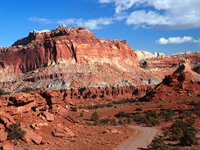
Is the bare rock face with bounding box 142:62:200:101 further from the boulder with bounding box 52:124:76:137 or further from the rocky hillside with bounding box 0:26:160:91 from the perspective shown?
the rocky hillside with bounding box 0:26:160:91

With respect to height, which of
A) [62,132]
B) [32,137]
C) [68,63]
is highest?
[68,63]

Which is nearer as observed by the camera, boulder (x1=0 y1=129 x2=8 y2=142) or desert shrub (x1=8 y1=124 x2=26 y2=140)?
boulder (x1=0 y1=129 x2=8 y2=142)

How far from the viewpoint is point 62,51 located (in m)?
139

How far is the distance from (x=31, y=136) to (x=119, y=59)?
424 feet

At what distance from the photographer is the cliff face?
140375mm

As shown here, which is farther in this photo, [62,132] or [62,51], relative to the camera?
[62,51]

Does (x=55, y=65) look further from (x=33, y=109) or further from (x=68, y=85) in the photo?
(x=33, y=109)

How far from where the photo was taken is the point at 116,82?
131000 mm

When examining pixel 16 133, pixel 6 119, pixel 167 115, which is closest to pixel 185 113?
pixel 167 115

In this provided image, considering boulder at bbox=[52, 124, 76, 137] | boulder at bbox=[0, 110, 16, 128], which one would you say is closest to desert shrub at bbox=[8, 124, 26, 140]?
boulder at bbox=[0, 110, 16, 128]

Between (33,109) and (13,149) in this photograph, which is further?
(33,109)

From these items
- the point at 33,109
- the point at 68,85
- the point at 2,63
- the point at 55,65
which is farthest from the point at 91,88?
the point at 33,109

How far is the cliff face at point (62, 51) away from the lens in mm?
140375

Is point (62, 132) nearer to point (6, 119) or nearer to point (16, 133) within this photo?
point (6, 119)
